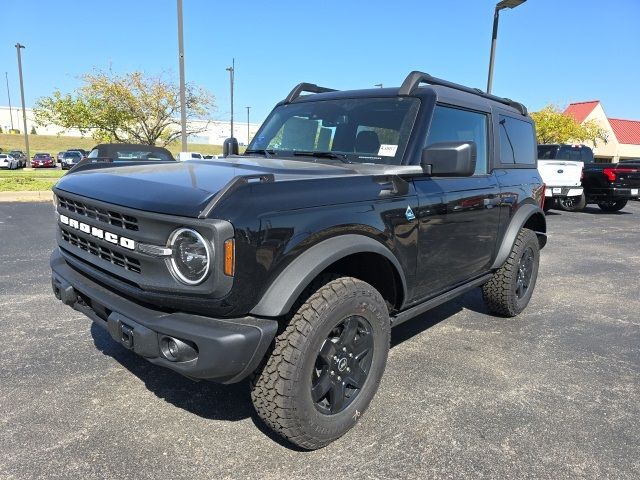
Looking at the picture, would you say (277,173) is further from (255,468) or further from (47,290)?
(47,290)

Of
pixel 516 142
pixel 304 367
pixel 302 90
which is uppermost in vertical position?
pixel 302 90

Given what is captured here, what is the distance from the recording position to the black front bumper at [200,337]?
2002mm

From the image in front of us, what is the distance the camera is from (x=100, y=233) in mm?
2465

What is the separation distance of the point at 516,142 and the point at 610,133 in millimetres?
47620

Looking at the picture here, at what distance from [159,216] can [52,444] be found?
4.54ft

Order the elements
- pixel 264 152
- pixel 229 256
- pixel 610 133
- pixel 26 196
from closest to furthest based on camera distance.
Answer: pixel 229 256, pixel 264 152, pixel 26 196, pixel 610 133

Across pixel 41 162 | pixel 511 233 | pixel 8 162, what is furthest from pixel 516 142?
pixel 41 162

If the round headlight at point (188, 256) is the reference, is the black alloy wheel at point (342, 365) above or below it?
below

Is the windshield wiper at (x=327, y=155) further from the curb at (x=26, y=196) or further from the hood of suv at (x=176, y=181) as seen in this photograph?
the curb at (x=26, y=196)

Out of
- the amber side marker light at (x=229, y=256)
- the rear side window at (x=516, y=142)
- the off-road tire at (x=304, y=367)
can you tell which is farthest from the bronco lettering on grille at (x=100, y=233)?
the rear side window at (x=516, y=142)

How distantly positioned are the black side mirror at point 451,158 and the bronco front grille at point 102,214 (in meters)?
1.71

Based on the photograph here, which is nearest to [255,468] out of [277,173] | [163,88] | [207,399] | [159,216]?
[207,399]

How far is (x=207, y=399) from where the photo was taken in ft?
9.73

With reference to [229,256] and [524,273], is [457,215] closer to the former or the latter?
[524,273]
